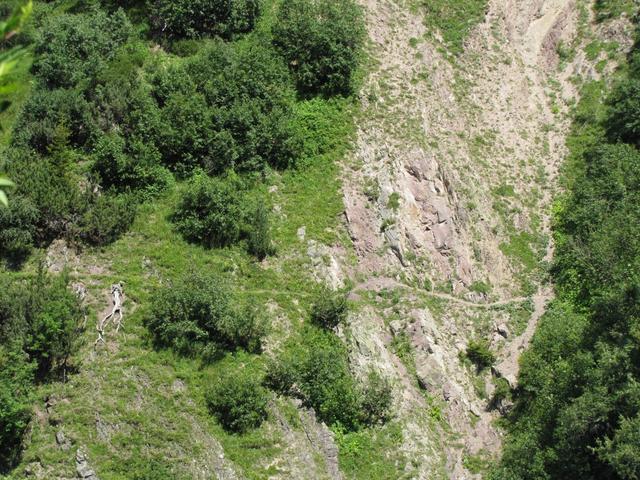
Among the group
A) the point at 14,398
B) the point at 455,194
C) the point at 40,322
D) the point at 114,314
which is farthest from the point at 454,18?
the point at 14,398

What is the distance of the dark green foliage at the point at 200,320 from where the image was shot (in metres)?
26.1

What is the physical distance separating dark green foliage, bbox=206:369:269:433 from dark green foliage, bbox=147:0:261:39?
71.8 ft

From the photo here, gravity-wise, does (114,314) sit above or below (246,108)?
below

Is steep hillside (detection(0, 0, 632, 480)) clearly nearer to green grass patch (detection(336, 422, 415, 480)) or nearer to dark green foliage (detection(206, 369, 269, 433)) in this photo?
green grass patch (detection(336, 422, 415, 480))

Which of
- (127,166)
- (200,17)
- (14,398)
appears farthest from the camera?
(200,17)

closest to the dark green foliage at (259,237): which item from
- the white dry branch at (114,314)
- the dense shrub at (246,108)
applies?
the dense shrub at (246,108)

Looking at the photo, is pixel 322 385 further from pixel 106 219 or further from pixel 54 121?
pixel 54 121

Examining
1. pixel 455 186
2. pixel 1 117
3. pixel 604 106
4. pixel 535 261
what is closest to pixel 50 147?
pixel 1 117

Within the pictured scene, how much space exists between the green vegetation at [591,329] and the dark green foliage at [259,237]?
12801mm

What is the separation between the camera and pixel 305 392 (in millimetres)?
26656

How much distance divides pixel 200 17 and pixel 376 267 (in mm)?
17917

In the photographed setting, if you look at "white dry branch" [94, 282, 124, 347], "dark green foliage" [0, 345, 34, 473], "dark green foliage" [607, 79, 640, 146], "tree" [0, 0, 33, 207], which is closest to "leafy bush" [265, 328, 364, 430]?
"white dry branch" [94, 282, 124, 347]

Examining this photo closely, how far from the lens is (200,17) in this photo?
127 feet

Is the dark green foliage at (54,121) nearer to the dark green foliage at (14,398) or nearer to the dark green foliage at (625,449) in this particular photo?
the dark green foliage at (14,398)
